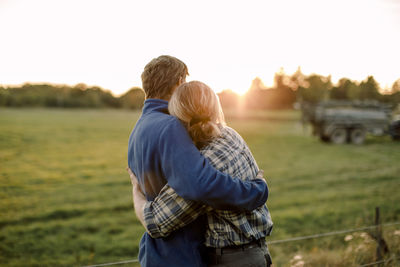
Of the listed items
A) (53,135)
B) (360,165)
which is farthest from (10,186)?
(53,135)

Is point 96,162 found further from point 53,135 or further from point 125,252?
point 53,135

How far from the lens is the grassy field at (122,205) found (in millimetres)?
4758

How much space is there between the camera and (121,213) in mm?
6996

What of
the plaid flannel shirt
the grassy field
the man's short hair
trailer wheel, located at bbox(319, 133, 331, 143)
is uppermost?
the man's short hair

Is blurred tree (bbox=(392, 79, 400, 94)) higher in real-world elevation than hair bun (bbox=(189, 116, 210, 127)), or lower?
lower

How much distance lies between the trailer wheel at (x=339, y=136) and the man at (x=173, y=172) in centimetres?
1873

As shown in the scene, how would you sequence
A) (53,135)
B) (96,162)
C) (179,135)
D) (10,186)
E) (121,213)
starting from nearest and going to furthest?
(179,135), (121,213), (10,186), (96,162), (53,135)

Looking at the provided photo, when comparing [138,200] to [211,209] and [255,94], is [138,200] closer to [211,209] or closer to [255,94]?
[211,209]

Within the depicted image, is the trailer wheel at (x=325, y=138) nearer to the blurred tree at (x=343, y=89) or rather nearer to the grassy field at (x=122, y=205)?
the grassy field at (x=122, y=205)

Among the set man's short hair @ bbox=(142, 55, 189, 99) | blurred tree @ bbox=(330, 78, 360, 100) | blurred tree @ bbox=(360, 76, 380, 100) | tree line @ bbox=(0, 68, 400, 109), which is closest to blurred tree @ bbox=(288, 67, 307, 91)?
tree line @ bbox=(0, 68, 400, 109)

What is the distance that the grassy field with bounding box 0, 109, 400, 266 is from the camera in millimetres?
4758

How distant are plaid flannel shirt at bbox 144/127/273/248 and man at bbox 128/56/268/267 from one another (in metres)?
0.07

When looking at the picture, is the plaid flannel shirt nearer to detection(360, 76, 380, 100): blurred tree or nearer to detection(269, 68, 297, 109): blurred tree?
detection(360, 76, 380, 100): blurred tree

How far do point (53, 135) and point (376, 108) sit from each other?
21658 mm
